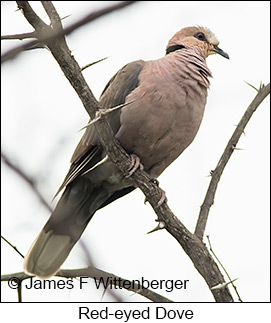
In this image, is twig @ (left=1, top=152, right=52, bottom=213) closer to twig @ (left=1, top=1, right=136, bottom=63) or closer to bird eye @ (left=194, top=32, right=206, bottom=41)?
twig @ (left=1, top=1, right=136, bottom=63)

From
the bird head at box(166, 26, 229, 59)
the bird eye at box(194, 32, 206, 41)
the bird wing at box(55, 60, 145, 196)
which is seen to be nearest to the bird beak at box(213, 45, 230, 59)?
Answer: the bird head at box(166, 26, 229, 59)

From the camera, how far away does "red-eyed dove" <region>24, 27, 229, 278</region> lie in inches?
132

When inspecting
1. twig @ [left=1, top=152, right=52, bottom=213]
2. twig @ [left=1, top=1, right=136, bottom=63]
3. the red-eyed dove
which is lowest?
twig @ [left=1, top=152, right=52, bottom=213]

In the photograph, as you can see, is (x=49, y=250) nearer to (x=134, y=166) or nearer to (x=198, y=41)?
(x=134, y=166)

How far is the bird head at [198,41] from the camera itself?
13.9 feet

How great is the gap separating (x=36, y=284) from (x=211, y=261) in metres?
1.31

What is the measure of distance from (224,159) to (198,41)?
151 centimetres

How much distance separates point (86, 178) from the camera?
11.6 feet

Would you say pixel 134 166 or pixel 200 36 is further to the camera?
pixel 200 36

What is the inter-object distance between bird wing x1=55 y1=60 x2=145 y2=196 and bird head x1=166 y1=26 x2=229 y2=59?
2.05 ft

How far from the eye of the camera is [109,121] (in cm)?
346

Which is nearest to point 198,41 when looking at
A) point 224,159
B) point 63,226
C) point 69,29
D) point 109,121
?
point 109,121

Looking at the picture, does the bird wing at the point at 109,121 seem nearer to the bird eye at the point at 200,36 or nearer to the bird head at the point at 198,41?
the bird head at the point at 198,41

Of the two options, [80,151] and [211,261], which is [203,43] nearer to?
[80,151]
